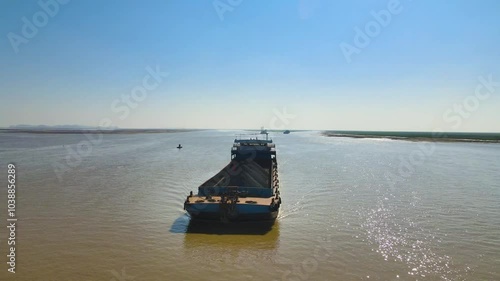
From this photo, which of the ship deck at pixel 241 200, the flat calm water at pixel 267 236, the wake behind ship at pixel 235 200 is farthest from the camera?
the ship deck at pixel 241 200

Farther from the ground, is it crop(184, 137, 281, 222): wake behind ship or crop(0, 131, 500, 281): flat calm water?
crop(184, 137, 281, 222): wake behind ship

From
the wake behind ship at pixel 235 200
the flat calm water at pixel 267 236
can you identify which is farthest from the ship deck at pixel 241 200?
the flat calm water at pixel 267 236

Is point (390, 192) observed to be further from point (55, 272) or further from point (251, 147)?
point (55, 272)

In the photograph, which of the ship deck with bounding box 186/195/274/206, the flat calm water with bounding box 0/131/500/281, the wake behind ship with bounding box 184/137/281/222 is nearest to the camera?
the flat calm water with bounding box 0/131/500/281

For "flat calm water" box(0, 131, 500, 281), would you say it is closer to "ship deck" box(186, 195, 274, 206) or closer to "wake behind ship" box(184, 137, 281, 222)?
"wake behind ship" box(184, 137, 281, 222)

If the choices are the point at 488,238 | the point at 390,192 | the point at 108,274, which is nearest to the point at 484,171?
the point at 390,192

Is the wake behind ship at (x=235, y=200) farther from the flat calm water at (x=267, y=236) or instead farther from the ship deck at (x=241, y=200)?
the flat calm water at (x=267, y=236)

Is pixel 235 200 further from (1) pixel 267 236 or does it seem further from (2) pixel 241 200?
(1) pixel 267 236

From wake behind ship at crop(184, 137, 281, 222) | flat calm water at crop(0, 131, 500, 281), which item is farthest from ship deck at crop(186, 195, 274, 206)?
flat calm water at crop(0, 131, 500, 281)

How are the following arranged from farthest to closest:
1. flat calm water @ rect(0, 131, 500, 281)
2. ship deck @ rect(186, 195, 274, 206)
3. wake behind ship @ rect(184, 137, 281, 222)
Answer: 1. ship deck @ rect(186, 195, 274, 206)
2. wake behind ship @ rect(184, 137, 281, 222)
3. flat calm water @ rect(0, 131, 500, 281)

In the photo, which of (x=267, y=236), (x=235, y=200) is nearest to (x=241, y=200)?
(x=235, y=200)

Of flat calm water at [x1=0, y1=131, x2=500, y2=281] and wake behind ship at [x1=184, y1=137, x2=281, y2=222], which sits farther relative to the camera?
wake behind ship at [x1=184, y1=137, x2=281, y2=222]
